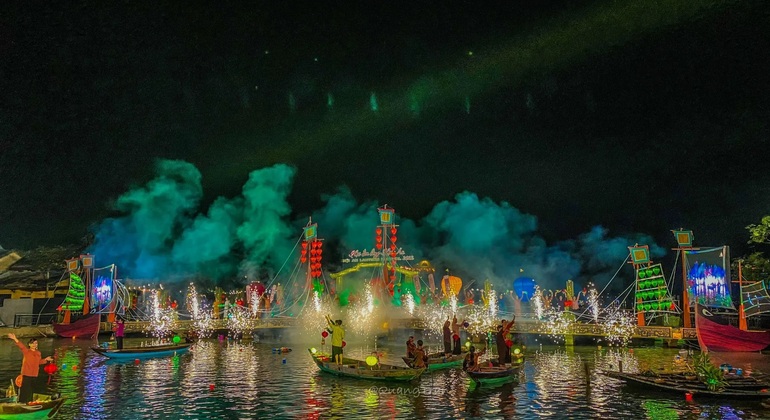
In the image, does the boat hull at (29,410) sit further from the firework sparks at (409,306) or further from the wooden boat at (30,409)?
the firework sparks at (409,306)

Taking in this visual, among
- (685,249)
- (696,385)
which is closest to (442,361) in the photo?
(696,385)

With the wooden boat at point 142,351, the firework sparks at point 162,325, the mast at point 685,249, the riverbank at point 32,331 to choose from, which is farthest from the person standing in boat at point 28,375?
the riverbank at point 32,331

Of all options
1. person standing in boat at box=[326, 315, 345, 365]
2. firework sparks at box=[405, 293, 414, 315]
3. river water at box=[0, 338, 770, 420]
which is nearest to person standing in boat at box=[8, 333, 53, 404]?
river water at box=[0, 338, 770, 420]

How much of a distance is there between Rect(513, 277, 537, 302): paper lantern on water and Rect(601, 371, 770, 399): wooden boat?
38626mm

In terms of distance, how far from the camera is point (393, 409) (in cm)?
1748

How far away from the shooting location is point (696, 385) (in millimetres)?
18750

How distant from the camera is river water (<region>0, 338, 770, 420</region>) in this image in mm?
16938

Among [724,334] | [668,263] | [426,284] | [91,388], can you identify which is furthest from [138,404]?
[668,263]

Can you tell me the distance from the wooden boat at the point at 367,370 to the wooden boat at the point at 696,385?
25.1ft

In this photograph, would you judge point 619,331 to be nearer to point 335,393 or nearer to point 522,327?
point 522,327

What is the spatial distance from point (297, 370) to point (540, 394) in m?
11.3

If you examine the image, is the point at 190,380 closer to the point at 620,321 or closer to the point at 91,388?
the point at 91,388

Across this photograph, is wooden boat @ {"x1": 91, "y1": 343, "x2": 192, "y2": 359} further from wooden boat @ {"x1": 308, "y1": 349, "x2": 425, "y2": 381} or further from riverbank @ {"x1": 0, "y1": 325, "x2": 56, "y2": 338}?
riverbank @ {"x1": 0, "y1": 325, "x2": 56, "y2": 338}

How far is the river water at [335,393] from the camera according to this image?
55.6 ft
